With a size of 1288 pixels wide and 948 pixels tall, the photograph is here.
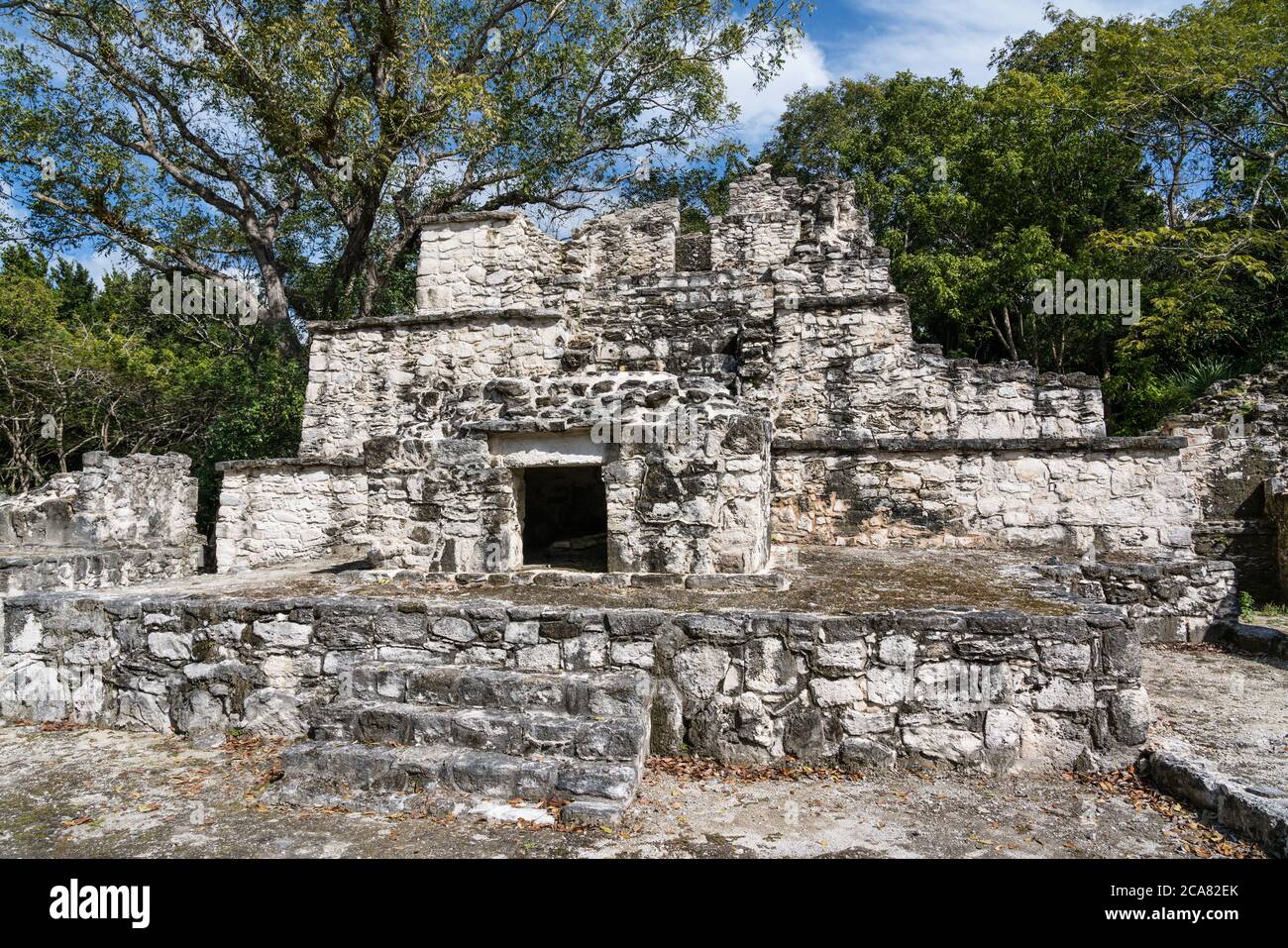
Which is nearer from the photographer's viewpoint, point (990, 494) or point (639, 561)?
point (639, 561)

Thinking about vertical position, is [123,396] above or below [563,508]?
above

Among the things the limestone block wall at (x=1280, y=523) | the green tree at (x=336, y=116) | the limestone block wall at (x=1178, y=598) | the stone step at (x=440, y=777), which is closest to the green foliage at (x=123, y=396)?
the green tree at (x=336, y=116)

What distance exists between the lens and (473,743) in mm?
3643

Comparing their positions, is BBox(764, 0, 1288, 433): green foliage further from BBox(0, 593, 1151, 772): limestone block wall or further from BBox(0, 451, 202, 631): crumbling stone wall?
BBox(0, 451, 202, 631): crumbling stone wall

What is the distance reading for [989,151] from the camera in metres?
15.2

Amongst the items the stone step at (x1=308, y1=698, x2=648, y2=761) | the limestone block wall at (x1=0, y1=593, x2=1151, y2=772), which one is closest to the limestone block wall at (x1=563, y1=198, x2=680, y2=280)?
the limestone block wall at (x1=0, y1=593, x2=1151, y2=772)

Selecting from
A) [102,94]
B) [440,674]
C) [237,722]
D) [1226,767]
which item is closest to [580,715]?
[440,674]

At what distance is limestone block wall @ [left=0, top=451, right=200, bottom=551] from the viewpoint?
9.93 m

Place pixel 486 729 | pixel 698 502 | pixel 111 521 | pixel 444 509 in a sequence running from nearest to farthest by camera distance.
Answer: pixel 486 729, pixel 698 502, pixel 444 509, pixel 111 521

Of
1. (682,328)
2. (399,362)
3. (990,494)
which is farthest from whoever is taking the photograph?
(399,362)

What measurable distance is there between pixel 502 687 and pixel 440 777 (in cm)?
55

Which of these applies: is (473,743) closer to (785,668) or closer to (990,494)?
(785,668)

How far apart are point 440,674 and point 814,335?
6.42 meters

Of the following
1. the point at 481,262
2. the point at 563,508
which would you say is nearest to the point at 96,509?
the point at 481,262
